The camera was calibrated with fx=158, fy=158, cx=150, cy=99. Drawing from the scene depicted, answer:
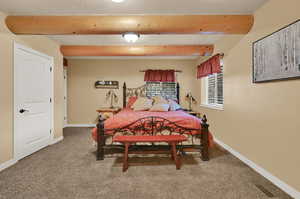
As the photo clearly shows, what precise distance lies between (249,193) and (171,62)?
4.35m

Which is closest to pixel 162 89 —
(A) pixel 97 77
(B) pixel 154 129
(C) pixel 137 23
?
(A) pixel 97 77

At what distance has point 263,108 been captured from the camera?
2.30 meters

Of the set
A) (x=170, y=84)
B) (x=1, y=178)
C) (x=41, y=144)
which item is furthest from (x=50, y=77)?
(x=170, y=84)

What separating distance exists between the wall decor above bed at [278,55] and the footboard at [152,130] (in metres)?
1.12

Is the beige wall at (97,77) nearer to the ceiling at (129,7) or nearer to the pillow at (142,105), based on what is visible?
the pillow at (142,105)

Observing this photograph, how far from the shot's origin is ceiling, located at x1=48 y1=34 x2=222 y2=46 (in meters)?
3.53

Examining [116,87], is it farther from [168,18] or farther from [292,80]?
[292,80]

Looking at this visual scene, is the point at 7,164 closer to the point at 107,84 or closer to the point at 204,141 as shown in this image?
the point at 204,141

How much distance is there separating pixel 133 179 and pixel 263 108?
2.11 m

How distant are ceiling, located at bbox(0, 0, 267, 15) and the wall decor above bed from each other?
0.63m

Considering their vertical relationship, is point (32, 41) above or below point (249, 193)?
above

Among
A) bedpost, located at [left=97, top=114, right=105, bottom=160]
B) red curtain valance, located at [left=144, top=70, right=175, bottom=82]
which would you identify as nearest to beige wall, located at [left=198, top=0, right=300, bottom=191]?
red curtain valance, located at [left=144, top=70, right=175, bottom=82]

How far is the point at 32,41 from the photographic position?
122 inches

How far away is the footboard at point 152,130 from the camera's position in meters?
2.73
